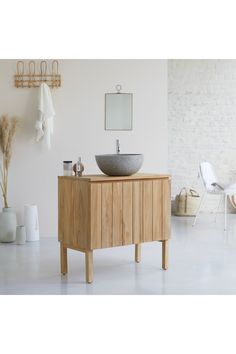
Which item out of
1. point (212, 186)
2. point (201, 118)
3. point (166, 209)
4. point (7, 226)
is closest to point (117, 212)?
point (166, 209)

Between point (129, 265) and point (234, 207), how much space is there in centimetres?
383

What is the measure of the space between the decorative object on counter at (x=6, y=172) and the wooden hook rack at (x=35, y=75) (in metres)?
0.41

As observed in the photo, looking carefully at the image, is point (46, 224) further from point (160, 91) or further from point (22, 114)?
point (160, 91)

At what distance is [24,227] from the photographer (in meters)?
5.88

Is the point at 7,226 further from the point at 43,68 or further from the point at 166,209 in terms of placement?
the point at 166,209

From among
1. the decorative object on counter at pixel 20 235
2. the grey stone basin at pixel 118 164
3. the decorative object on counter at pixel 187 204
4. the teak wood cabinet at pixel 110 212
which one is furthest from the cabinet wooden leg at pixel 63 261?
the decorative object on counter at pixel 187 204

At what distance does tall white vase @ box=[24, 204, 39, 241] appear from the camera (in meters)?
6.00

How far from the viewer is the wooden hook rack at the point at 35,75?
6117 millimetres

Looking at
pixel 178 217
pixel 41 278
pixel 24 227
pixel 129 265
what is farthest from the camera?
pixel 178 217

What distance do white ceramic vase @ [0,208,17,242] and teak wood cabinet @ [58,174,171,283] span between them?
1585mm

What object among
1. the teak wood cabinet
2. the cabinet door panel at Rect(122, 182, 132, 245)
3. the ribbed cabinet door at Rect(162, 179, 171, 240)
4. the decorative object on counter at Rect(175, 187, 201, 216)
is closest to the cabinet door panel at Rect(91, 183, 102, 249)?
the teak wood cabinet

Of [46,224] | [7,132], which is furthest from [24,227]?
[7,132]

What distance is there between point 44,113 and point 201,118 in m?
3.05

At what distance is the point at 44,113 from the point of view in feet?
19.8
